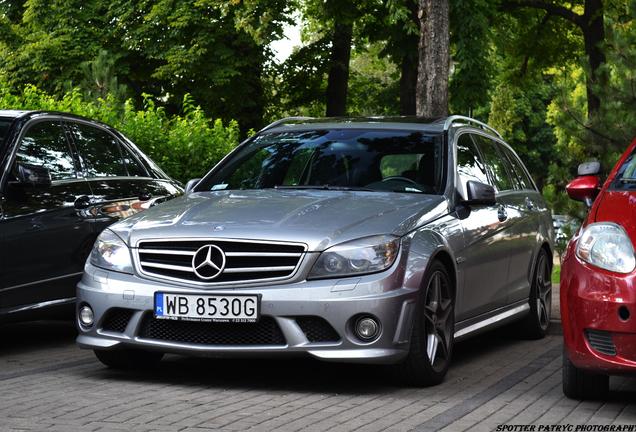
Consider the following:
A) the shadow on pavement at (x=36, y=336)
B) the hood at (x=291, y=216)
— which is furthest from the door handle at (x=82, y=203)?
the hood at (x=291, y=216)

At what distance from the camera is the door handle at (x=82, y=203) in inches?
356

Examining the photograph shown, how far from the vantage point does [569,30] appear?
33500 mm

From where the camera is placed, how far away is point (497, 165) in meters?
9.61

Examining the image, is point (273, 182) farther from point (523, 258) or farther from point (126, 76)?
point (126, 76)

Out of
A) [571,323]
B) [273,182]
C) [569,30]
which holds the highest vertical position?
[569,30]

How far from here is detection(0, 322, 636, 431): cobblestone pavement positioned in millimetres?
5863

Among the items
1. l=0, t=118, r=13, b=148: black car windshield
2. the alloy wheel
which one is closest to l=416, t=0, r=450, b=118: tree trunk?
l=0, t=118, r=13, b=148: black car windshield

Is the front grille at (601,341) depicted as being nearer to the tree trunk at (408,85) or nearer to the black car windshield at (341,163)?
the black car windshield at (341,163)

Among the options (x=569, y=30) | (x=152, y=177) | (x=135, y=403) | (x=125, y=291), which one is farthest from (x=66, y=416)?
(x=569, y=30)

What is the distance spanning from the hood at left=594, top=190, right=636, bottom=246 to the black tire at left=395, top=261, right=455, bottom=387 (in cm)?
107

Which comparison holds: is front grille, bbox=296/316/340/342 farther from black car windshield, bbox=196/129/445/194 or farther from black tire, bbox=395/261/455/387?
black car windshield, bbox=196/129/445/194

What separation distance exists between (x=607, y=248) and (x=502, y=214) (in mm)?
2711

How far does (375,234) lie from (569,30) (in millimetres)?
27974

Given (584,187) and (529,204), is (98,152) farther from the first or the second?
(584,187)
